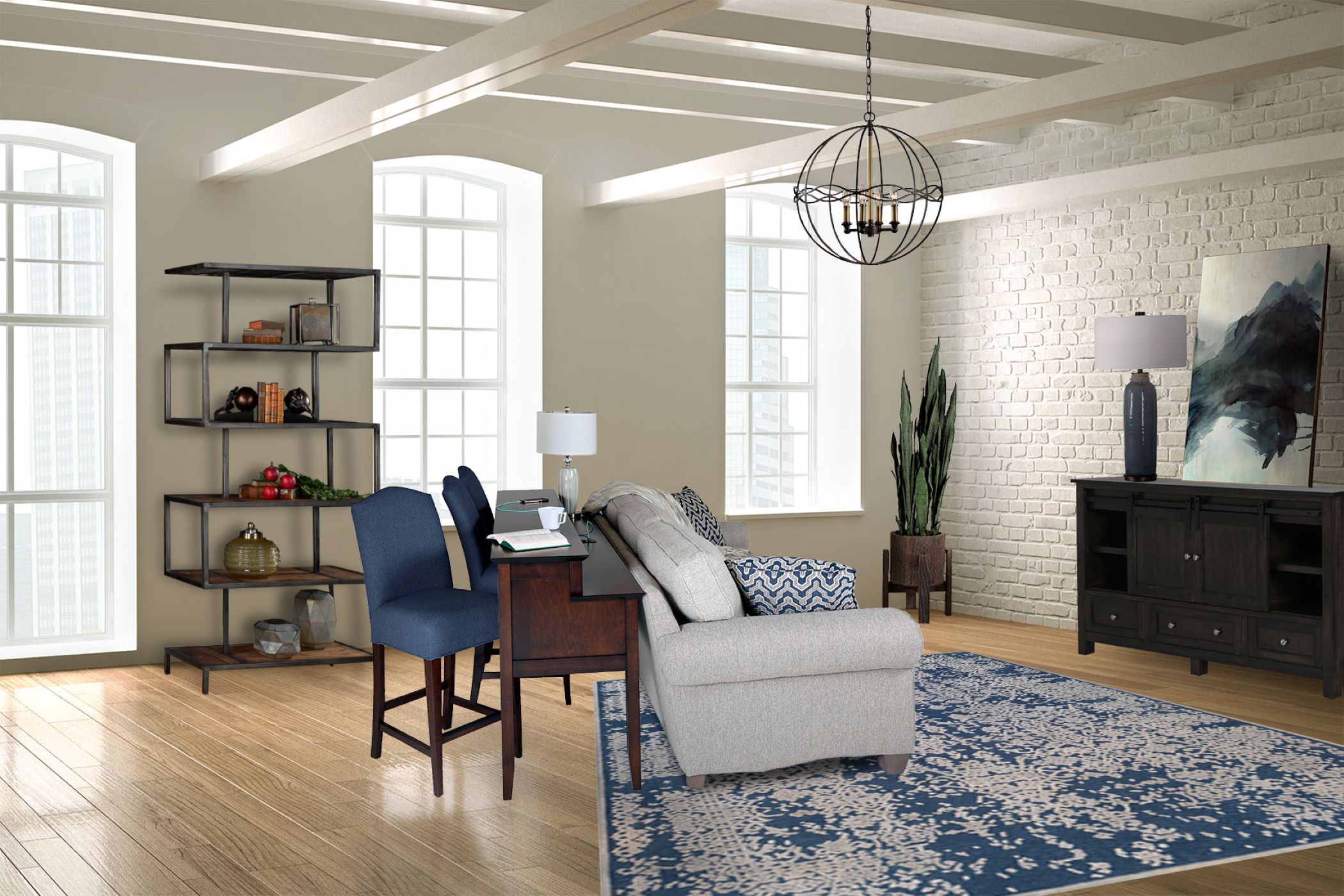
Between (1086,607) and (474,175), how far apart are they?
4565mm

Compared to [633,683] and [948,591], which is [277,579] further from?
[948,591]

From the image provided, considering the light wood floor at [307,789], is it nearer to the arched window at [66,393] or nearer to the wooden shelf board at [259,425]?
the arched window at [66,393]

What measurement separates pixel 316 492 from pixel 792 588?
3.27 metres

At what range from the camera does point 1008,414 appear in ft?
29.2

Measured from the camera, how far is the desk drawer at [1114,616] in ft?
23.1

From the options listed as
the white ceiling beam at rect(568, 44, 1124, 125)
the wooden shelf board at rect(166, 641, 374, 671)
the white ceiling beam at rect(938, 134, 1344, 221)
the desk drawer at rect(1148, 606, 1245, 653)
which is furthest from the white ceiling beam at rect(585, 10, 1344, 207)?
the wooden shelf board at rect(166, 641, 374, 671)

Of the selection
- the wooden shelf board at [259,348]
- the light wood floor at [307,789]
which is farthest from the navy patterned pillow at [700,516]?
the wooden shelf board at [259,348]

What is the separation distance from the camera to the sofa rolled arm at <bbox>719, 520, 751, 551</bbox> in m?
7.20

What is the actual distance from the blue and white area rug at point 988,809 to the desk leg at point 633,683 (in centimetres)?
12

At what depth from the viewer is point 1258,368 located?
7.11m

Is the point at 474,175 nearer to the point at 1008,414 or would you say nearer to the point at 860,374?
the point at 860,374

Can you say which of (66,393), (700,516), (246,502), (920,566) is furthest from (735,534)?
(66,393)

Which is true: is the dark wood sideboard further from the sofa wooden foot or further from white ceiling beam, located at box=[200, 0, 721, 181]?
white ceiling beam, located at box=[200, 0, 721, 181]

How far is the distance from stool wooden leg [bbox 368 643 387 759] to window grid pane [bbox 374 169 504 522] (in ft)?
9.74
